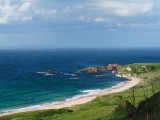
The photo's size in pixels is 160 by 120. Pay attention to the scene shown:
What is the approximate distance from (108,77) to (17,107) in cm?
8116

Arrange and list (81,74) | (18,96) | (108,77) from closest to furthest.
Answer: (18,96), (108,77), (81,74)

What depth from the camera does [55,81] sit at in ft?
543

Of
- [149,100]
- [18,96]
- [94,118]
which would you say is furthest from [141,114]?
[18,96]

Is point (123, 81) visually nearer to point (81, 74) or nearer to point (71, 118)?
point (81, 74)

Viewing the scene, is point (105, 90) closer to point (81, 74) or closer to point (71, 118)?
point (81, 74)

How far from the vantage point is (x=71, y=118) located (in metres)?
70.2

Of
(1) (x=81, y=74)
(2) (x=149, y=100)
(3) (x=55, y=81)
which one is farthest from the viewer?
(1) (x=81, y=74)

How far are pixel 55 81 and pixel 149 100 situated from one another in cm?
10743

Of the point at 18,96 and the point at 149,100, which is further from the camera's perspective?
the point at 18,96

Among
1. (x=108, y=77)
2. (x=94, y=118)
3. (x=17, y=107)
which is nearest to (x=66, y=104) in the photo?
(x=17, y=107)

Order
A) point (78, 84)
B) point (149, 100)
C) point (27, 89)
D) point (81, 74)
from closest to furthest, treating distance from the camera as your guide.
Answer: point (149, 100) < point (27, 89) < point (78, 84) < point (81, 74)

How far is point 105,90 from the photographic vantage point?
138m

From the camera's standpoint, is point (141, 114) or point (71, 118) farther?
point (71, 118)

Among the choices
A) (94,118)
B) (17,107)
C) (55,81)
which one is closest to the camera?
(94,118)
